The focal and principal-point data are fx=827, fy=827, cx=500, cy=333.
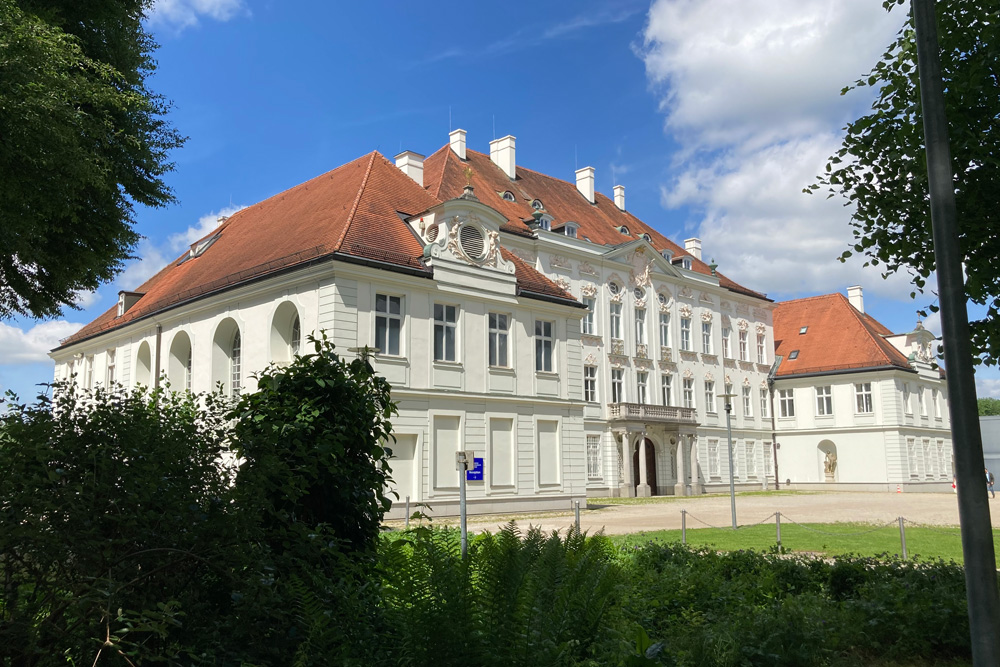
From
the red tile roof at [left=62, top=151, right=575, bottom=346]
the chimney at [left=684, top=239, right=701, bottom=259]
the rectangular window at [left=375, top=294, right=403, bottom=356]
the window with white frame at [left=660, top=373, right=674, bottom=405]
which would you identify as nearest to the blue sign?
the rectangular window at [left=375, top=294, right=403, bottom=356]

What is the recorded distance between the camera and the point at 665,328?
172 feet

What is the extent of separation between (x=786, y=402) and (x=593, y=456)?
24164 mm

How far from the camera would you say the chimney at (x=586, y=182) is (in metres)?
55.3

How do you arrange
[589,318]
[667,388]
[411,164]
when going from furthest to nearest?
[667,388] < [589,318] < [411,164]

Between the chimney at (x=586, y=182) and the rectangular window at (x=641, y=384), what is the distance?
12538mm

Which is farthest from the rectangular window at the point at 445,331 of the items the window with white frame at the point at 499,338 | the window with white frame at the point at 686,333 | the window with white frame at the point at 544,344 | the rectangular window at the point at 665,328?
the window with white frame at the point at 686,333

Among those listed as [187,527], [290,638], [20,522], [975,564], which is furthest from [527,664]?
[975,564]

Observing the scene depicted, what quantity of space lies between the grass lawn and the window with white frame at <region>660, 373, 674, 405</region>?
2816 centimetres

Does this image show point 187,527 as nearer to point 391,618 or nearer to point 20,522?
point 20,522

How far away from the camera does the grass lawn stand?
1650 cm

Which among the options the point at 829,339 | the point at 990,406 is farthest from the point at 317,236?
the point at 990,406

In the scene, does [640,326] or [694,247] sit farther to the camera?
[694,247]

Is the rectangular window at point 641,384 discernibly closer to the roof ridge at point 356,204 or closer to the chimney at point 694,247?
the chimney at point 694,247

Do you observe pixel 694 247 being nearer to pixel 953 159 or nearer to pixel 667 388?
pixel 667 388
